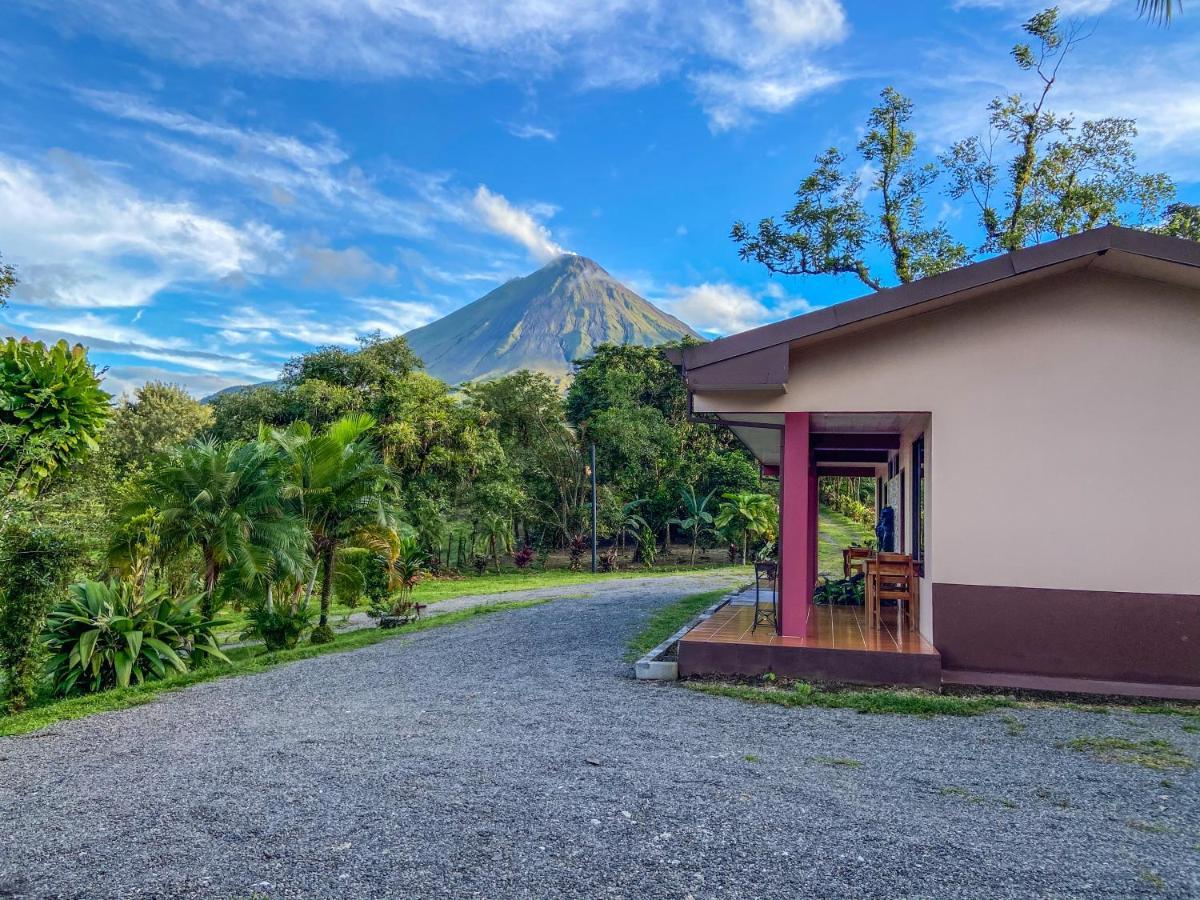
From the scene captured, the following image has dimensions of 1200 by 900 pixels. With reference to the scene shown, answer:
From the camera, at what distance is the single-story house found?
693 cm

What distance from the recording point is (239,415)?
1125 inches

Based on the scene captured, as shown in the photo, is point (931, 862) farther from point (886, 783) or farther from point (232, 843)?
point (232, 843)

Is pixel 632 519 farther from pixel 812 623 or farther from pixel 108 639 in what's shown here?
pixel 108 639

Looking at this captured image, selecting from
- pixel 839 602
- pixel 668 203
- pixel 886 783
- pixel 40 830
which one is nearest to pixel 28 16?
pixel 40 830

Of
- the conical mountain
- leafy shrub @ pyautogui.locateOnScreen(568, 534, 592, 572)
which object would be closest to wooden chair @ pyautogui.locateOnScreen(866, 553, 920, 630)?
leafy shrub @ pyautogui.locateOnScreen(568, 534, 592, 572)

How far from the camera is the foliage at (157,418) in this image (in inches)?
1188

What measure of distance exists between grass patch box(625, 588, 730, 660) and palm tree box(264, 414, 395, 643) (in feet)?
13.9

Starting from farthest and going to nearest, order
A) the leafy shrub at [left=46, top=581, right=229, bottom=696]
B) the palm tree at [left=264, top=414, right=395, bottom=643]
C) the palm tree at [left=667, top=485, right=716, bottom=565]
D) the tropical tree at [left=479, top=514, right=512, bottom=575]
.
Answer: the palm tree at [left=667, top=485, right=716, bottom=565] → the tropical tree at [left=479, top=514, right=512, bottom=575] → the palm tree at [left=264, top=414, right=395, bottom=643] → the leafy shrub at [left=46, top=581, right=229, bottom=696]

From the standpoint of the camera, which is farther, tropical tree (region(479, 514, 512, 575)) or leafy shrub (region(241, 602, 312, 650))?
tropical tree (region(479, 514, 512, 575))

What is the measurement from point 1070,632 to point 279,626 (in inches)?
378

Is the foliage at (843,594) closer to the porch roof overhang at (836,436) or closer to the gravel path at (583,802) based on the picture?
the porch roof overhang at (836,436)

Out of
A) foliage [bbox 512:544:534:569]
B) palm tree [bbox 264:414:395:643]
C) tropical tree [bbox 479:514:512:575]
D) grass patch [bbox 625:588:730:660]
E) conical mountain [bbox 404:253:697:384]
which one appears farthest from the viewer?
conical mountain [bbox 404:253:697:384]

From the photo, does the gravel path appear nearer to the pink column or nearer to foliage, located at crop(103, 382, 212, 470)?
the pink column

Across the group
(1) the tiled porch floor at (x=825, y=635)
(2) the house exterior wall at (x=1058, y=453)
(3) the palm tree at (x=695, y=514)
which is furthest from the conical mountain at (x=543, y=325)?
(2) the house exterior wall at (x=1058, y=453)
